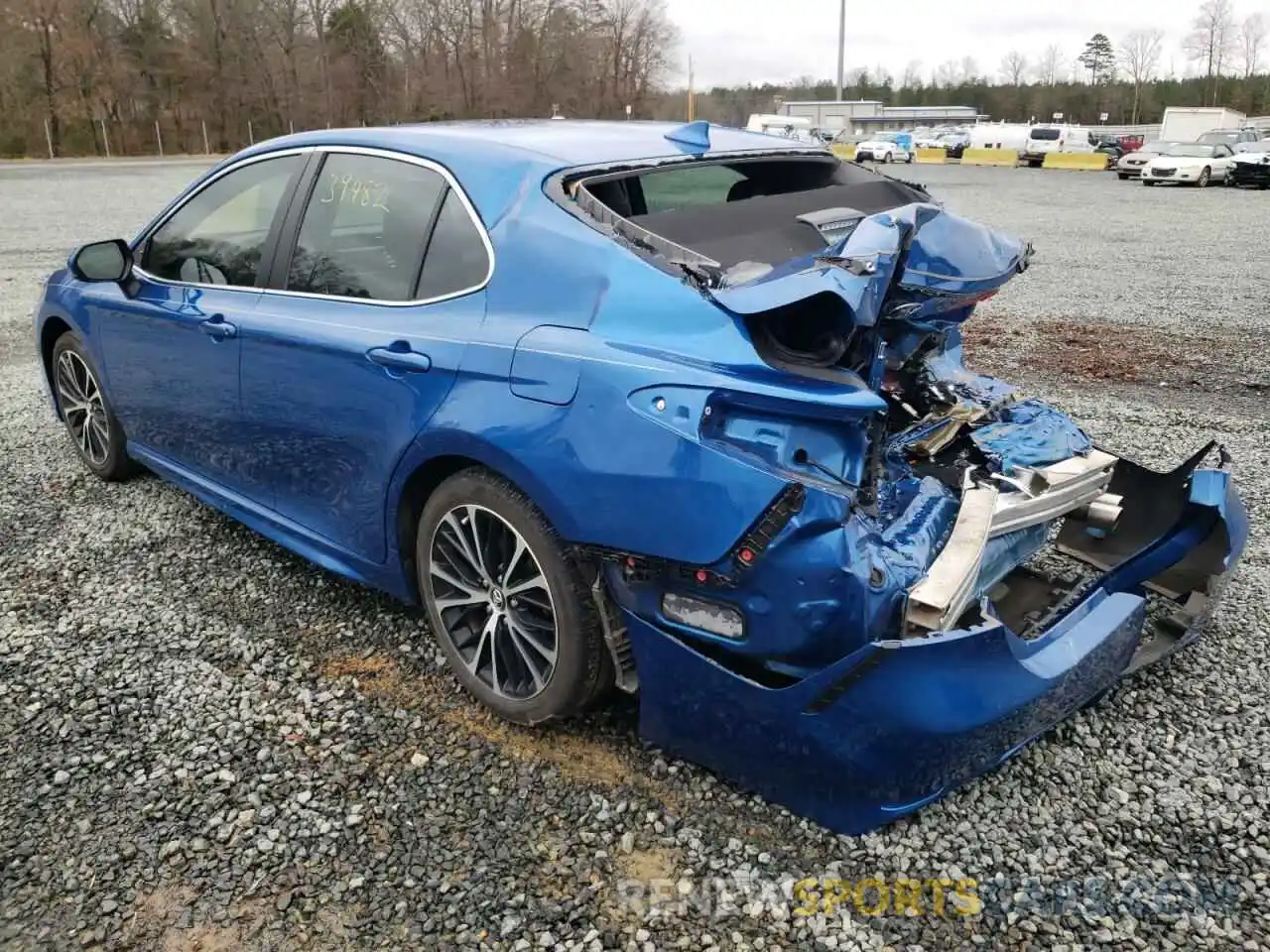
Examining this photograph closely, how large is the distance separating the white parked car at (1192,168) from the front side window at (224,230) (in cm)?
2749

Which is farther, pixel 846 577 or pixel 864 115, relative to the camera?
pixel 864 115

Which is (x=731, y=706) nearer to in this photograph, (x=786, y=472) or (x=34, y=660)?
(x=786, y=472)

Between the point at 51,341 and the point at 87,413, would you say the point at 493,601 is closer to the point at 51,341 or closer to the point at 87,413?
the point at 87,413

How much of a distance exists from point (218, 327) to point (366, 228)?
76 centimetres

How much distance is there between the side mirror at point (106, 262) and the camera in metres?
4.04

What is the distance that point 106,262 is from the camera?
404 centimetres

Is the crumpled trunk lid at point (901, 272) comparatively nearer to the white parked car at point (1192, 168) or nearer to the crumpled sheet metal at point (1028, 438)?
the crumpled sheet metal at point (1028, 438)

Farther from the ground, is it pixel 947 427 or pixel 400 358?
pixel 400 358

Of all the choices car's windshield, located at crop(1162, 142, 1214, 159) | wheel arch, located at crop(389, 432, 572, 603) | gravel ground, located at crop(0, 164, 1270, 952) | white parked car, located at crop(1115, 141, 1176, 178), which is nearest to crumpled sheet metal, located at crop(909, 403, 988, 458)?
gravel ground, located at crop(0, 164, 1270, 952)

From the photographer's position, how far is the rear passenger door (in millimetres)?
2805

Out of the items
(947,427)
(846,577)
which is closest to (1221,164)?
(947,427)

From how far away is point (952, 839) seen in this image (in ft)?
7.90

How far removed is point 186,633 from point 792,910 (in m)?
2.32

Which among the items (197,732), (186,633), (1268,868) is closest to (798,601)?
(1268,868)
